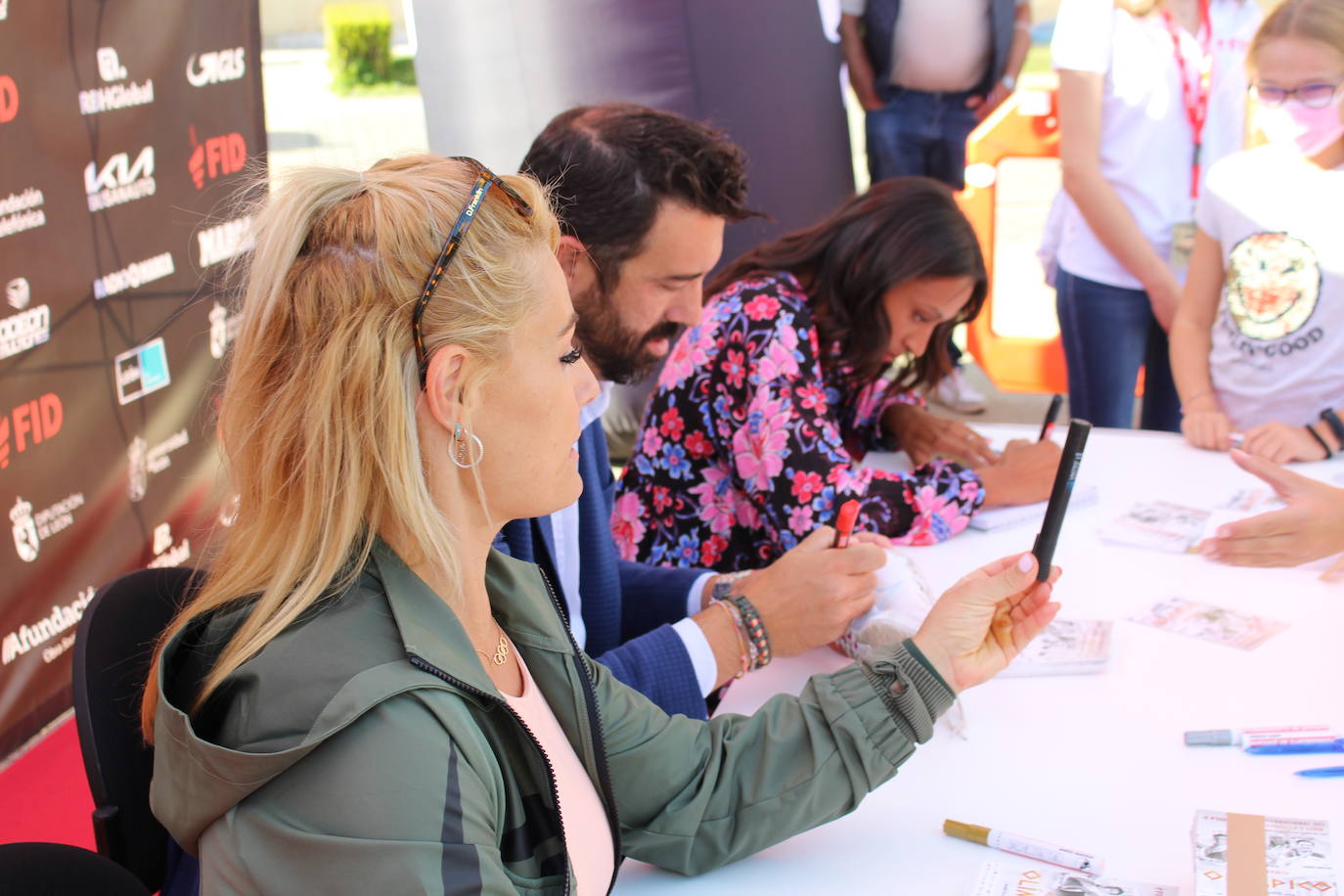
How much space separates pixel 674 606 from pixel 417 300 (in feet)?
3.24

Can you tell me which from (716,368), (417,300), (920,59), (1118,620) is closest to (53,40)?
(716,368)

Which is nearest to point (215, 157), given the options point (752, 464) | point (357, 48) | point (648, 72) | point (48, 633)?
point (48, 633)

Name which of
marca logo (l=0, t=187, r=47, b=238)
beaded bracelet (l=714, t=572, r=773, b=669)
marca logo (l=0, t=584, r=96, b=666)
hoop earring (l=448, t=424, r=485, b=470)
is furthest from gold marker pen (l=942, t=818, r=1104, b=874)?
marca logo (l=0, t=187, r=47, b=238)

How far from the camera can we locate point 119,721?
1267 millimetres

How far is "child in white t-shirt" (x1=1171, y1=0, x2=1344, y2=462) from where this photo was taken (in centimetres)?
240

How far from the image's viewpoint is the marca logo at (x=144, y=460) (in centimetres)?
294

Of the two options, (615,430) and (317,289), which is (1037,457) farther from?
(615,430)

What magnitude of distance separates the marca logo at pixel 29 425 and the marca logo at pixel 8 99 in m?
0.61

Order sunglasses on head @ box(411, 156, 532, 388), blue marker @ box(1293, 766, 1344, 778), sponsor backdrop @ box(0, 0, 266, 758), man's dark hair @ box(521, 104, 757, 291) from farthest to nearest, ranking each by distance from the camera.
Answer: sponsor backdrop @ box(0, 0, 266, 758) → man's dark hair @ box(521, 104, 757, 291) → blue marker @ box(1293, 766, 1344, 778) → sunglasses on head @ box(411, 156, 532, 388)

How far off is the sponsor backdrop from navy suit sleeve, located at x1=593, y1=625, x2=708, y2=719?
1399mm

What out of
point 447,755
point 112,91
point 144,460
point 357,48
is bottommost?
point 144,460

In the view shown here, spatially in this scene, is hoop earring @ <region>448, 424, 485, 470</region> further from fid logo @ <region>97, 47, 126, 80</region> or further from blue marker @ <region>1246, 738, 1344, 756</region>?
fid logo @ <region>97, 47, 126, 80</region>

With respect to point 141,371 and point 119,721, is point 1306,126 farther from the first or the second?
point 141,371

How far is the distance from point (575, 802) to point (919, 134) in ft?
12.2
